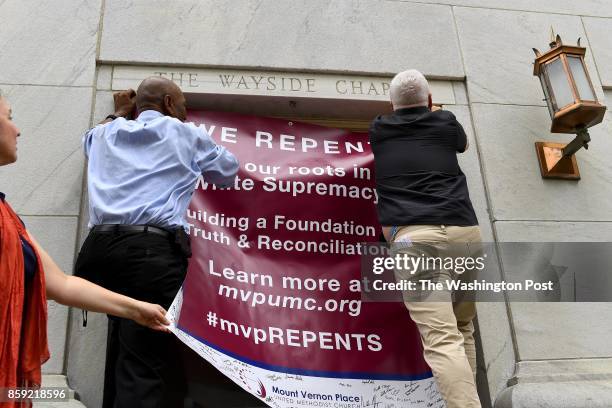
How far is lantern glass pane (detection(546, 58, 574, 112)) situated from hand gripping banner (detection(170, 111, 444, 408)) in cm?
136

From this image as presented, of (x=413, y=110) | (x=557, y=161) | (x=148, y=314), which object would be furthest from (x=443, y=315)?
(x=557, y=161)

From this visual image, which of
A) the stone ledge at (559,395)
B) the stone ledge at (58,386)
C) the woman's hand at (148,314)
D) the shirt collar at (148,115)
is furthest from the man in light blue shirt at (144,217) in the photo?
the stone ledge at (559,395)

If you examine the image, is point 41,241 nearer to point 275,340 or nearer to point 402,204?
point 275,340

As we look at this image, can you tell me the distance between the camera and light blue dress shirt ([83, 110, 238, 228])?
3428 mm

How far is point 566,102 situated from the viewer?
455cm

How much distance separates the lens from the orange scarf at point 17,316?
77.9 inches

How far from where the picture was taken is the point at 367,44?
5.11 m

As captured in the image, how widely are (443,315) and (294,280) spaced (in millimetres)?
1178

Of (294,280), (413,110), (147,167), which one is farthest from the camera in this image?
(294,280)

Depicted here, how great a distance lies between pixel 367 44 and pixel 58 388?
10.7 feet

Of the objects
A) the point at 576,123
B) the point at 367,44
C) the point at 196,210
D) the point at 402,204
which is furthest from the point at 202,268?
the point at 576,123

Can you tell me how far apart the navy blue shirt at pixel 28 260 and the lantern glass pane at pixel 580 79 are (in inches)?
147
